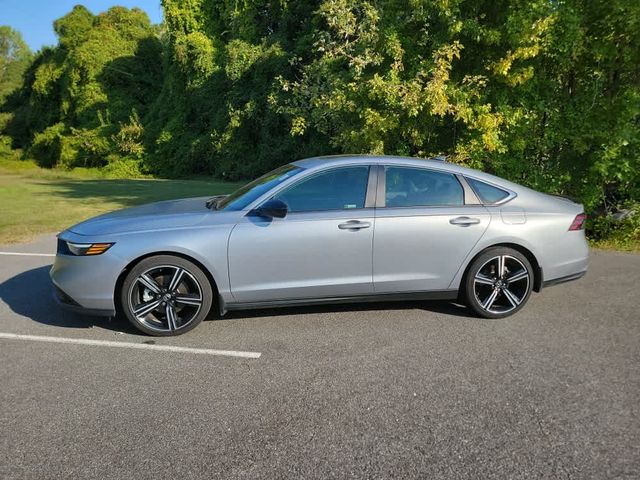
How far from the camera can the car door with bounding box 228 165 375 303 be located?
14.2 feet

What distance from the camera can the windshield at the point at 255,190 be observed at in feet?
15.0

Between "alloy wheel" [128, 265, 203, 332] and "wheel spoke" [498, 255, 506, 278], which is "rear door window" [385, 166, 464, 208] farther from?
"alloy wheel" [128, 265, 203, 332]

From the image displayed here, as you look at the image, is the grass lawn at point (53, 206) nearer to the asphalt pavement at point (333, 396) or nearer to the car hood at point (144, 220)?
the car hood at point (144, 220)

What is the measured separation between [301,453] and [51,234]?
8.68 metres

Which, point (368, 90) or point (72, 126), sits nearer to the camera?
point (368, 90)

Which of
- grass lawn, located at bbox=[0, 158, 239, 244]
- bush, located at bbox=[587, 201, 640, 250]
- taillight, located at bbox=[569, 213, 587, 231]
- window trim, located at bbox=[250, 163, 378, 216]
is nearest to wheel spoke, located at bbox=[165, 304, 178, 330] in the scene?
window trim, located at bbox=[250, 163, 378, 216]

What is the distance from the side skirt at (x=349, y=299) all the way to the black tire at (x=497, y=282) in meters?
0.19

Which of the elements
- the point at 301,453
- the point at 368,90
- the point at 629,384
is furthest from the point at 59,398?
the point at 368,90

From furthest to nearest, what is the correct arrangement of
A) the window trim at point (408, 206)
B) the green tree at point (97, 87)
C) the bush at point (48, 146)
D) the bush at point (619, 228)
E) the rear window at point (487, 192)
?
the bush at point (48, 146), the green tree at point (97, 87), the bush at point (619, 228), the rear window at point (487, 192), the window trim at point (408, 206)

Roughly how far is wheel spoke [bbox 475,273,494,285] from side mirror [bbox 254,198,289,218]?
1.89m

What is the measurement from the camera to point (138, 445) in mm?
2824

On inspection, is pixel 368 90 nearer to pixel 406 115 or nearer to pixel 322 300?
pixel 406 115

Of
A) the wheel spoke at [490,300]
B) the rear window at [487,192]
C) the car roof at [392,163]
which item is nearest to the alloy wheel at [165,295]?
the car roof at [392,163]

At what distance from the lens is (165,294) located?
4.32m
